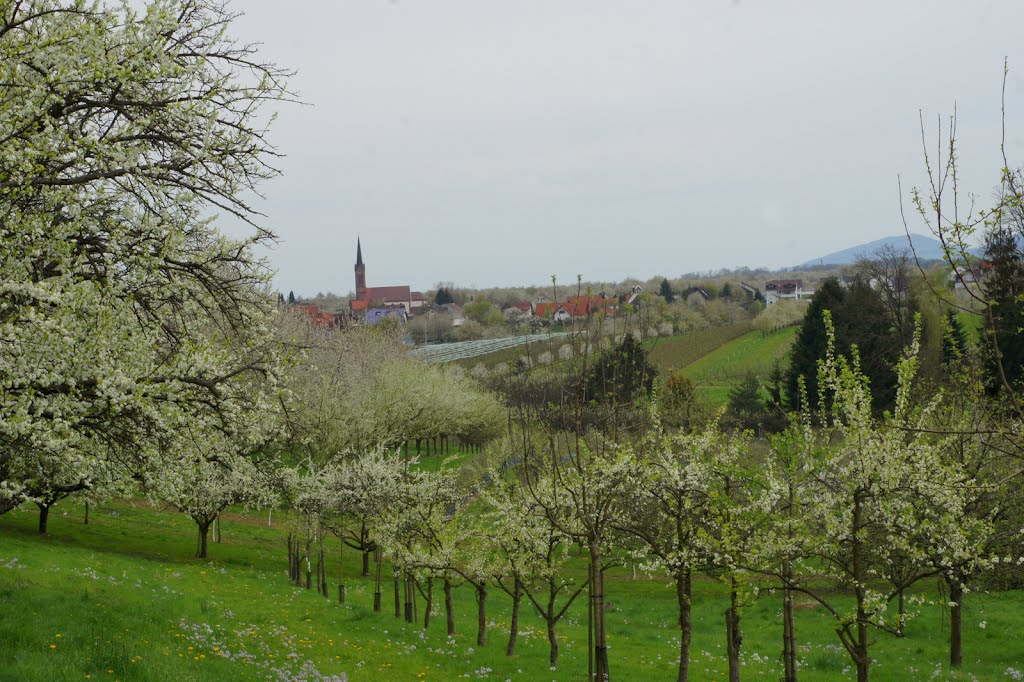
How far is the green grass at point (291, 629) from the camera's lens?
39.8 feet

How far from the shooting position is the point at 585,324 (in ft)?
36.7

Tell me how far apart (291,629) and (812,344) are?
49653 mm

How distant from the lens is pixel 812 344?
59.4 metres

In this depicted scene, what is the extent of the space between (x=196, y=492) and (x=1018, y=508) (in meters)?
26.4

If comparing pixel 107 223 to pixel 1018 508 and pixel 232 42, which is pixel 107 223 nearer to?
pixel 232 42

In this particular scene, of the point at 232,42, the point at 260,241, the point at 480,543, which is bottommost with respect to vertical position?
the point at 480,543

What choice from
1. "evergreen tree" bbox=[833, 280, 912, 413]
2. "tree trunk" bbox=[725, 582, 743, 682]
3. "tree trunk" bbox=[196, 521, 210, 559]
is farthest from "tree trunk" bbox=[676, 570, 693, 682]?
"evergreen tree" bbox=[833, 280, 912, 413]

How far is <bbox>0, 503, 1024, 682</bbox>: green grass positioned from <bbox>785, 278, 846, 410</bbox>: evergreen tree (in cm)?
2895

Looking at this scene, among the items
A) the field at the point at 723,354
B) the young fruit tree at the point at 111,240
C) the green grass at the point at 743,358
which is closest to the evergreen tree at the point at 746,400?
the field at the point at 723,354

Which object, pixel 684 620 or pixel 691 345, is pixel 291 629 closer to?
pixel 684 620

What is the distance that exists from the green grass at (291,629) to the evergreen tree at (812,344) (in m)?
29.0

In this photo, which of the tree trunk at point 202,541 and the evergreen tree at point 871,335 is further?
the evergreen tree at point 871,335

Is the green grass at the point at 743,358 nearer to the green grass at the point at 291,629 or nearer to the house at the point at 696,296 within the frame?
the house at the point at 696,296

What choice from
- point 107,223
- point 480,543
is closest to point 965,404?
point 480,543
